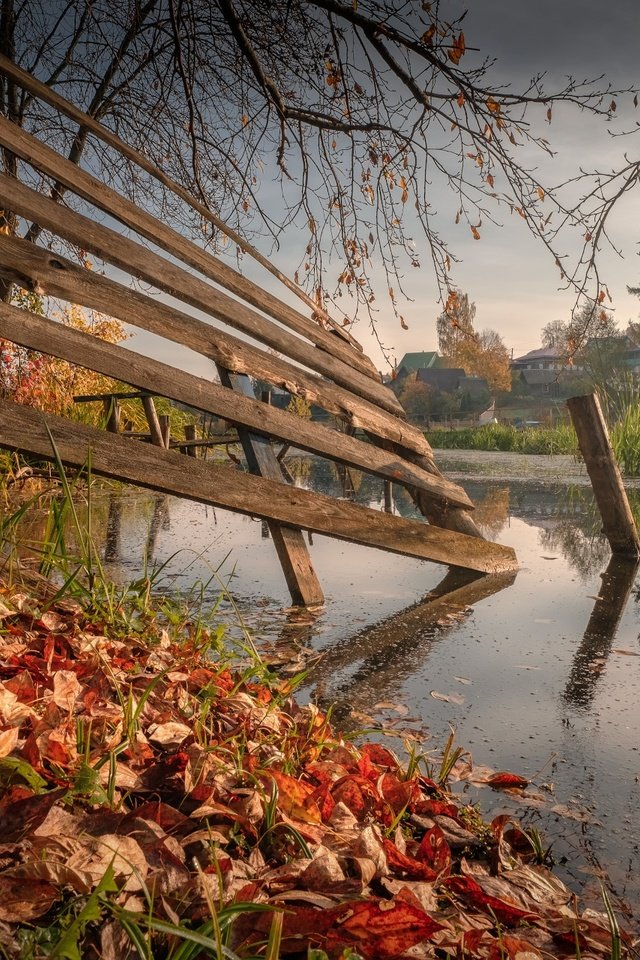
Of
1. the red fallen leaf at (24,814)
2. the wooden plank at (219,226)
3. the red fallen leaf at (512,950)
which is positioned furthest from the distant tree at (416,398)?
the red fallen leaf at (24,814)

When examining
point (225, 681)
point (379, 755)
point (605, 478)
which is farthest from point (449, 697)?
point (605, 478)

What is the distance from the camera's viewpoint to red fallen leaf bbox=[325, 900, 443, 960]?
126 cm

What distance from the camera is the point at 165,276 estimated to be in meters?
4.22

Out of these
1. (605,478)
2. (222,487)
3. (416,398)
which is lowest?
(222,487)

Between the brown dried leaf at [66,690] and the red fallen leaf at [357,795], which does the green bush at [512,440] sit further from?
the brown dried leaf at [66,690]

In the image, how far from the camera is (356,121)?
5.92m

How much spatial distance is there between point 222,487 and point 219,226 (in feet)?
5.80

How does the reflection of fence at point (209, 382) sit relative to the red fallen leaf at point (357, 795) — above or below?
above

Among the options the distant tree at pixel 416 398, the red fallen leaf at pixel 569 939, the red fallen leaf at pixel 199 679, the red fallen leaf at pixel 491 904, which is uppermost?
the distant tree at pixel 416 398

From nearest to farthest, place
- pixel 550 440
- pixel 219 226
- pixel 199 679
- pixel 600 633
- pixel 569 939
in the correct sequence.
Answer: pixel 569 939
pixel 199 679
pixel 600 633
pixel 219 226
pixel 550 440

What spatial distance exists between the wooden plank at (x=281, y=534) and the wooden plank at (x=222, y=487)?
127mm

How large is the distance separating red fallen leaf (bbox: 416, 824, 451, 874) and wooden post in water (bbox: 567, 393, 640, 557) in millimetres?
5308

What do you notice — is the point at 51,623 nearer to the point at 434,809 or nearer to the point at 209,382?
the point at 434,809

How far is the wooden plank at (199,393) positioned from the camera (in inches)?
144
